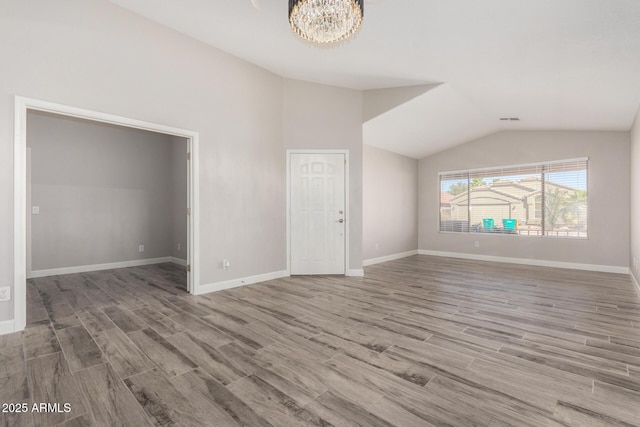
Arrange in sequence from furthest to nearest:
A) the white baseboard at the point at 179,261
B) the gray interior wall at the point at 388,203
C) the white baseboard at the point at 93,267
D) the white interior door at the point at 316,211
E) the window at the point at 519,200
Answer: the gray interior wall at the point at 388,203
the white baseboard at the point at 179,261
the window at the point at 519,200
the white interior door at the point at 316,211
the white baseboard at the point at 93,267

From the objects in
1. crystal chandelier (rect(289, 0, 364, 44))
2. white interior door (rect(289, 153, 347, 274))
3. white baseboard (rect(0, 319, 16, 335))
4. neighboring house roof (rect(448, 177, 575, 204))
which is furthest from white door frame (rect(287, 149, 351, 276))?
neighboring house roof (rect(448, 177, 575, 204))

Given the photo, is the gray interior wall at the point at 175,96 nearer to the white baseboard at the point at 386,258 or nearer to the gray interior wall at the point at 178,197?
the white baseboard at the point at 386,258

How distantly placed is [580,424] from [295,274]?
3.99 m

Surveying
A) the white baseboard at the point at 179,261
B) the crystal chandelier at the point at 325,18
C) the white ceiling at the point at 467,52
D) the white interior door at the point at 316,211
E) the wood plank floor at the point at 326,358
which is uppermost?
the white ceiling at the point at 467,52

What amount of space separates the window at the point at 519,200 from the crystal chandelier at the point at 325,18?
245 inches

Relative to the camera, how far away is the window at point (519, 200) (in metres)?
6.09

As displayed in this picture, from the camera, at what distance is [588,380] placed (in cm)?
201

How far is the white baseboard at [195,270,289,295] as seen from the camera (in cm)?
409

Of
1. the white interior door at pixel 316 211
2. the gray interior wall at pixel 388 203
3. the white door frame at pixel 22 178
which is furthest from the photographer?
the gray interior wall at pixel 388 203

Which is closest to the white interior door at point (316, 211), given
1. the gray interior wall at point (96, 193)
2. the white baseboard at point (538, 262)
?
the gray interior wall at point (96, 193)

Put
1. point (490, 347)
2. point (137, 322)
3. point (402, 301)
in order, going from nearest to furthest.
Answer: point (490, 347), point (137, 322), point (402, 301)

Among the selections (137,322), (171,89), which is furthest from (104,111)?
(137,322)

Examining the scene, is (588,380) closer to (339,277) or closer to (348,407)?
(348,407)

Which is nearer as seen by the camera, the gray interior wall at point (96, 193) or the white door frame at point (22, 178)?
the white door frame at point (22, 178)
